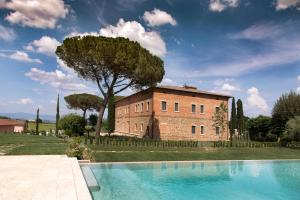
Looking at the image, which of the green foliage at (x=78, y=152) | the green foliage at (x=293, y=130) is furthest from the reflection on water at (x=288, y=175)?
the green foliage at (x=78, y=152)

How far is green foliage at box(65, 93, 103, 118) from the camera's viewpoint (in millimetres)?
54625

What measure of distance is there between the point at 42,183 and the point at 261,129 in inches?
1633

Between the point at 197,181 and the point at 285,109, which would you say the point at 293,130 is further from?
the point at 197,181

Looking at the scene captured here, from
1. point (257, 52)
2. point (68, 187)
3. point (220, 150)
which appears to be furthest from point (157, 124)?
point (68, 187)

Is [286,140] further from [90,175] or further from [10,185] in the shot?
[10,185]

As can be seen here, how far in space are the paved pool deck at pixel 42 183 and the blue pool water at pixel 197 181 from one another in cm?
115

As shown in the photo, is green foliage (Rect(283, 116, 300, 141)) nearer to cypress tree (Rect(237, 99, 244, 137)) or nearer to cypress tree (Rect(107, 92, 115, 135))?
cypress tree (Rect(237, 99, 244, 137))

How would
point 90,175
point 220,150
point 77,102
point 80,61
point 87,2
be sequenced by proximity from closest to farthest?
point 90,175
point 87,2
point 220,150
point 80,61
point 77,102

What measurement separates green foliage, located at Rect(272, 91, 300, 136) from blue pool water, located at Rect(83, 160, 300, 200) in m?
18.6

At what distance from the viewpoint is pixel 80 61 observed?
2748cm

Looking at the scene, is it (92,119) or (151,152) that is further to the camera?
(92,119)

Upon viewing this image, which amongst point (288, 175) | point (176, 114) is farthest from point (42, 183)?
point (176, 114)

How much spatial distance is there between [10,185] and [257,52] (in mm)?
20343

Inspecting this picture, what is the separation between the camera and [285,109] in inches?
1491
